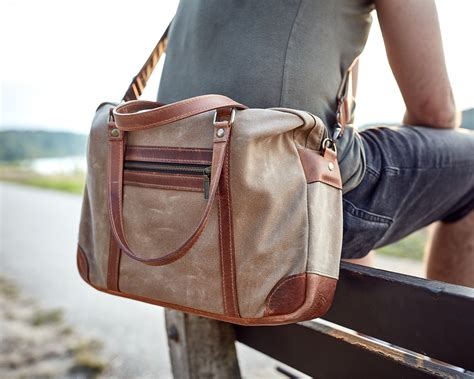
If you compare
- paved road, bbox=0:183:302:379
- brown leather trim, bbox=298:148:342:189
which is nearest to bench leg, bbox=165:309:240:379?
brown leather trim, bbox=298:148:342:189

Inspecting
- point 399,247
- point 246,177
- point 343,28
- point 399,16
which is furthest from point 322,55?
point 399,247

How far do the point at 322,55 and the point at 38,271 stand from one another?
13.9ft

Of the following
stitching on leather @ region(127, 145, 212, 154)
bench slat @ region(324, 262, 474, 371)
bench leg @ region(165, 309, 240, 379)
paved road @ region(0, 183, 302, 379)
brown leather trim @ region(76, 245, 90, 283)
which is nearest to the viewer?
bench slat @ region(324, 262, 474, 371)

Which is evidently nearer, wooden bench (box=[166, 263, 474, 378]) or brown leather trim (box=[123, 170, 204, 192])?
wooden bench (box=[166, 263, 474, 378])

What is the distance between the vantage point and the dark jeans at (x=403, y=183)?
109cm

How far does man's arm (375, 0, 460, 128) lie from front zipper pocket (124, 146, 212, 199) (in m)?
0.48

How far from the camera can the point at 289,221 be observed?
2.88ft

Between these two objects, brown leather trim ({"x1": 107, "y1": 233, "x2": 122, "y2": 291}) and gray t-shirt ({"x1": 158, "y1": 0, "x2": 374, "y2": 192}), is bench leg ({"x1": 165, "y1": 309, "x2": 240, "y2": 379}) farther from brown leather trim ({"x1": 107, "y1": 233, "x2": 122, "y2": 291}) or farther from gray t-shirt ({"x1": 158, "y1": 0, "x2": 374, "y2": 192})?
gray t-shirt ({"x1": 158, "y1": 0, "x2": 374, "y2": 192})

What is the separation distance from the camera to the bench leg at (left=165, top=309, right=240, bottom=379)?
1.38m

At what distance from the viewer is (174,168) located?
961 millimetres

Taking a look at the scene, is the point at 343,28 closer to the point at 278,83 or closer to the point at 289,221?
the point at 278,83

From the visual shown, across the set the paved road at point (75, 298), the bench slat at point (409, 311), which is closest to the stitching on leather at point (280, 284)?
the bench slat at point (409, 311)

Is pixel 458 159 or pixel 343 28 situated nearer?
pixel 343 28

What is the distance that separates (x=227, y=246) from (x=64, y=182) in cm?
957
